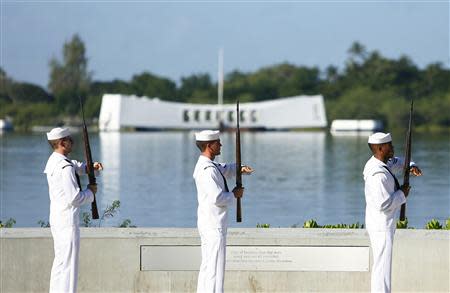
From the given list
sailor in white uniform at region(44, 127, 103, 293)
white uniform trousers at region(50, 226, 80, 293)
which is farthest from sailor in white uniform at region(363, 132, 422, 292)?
white uniform trousers at region(50, 226, 80, 293)

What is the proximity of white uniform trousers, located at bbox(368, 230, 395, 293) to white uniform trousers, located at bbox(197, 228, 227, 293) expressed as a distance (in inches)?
47.3

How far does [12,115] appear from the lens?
13188 cm

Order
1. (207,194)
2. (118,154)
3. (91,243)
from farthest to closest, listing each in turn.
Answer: (118,154)
(91,243)
(207,194)

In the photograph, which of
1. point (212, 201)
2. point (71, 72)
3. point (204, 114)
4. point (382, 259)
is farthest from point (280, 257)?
point (71, 72)

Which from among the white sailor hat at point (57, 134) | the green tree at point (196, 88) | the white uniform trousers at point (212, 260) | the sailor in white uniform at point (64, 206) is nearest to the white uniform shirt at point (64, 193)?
the sailor in white uniform at point (64, 206)

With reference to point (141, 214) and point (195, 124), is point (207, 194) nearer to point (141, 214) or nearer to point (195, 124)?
point (141, 214)

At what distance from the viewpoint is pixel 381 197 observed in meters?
8.96

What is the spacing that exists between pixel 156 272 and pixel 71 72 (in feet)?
454

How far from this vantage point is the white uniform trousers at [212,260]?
9.05 meters

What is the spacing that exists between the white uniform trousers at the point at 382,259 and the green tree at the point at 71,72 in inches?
4919

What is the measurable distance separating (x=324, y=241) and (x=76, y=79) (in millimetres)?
136017

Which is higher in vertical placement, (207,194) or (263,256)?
(207,194)

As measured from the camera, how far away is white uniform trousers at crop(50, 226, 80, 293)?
9.16m

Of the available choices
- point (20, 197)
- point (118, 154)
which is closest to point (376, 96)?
point (118, 154)
